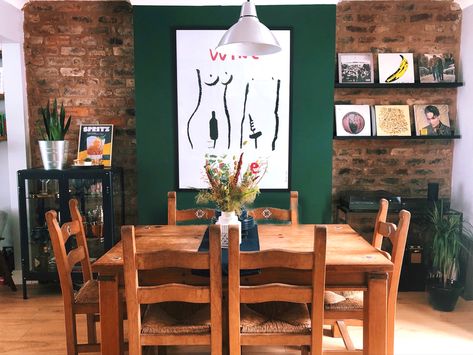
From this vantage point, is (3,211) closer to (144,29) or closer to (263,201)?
(144,29)

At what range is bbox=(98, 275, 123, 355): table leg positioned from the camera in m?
2.15

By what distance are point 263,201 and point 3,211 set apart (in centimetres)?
241

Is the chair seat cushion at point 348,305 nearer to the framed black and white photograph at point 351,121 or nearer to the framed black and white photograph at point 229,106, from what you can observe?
the framed black and white photograph at point 229,106

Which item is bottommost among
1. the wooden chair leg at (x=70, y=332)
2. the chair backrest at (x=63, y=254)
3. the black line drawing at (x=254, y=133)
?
the wooden chair leg at (x=70, y=332)

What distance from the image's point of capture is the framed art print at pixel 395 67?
13.4 ft

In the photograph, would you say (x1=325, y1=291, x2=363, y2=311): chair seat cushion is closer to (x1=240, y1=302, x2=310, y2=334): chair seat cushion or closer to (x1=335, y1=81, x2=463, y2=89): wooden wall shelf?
(x1=240, y1=302, x2=310, y2=334): chair seat cushion

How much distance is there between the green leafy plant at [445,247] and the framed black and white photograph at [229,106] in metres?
1.32

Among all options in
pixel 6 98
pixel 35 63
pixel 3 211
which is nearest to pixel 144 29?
pixel 35 63

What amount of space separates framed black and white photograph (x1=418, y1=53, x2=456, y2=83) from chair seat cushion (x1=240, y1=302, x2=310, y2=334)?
275cm

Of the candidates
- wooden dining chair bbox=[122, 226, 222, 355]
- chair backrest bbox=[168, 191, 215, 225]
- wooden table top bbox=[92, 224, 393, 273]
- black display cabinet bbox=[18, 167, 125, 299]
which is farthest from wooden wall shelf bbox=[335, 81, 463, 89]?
wooden dining chair bbox=[122, 226, 222, 355]

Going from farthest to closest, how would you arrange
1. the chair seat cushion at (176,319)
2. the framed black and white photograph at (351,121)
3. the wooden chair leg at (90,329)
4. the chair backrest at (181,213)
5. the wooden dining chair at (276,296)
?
the framed black and white photograph at (351,121) → the chair backrest at (181,213) → the wooden chair leg at (90,329) → the chair seat cushion at (176,319) → the wooden dining chair at (276,296)

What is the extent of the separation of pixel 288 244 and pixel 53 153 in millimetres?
2307

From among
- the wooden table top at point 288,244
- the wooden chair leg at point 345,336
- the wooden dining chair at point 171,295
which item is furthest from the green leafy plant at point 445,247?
the wooden dining chair at point 171,295

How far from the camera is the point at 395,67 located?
4.08 m
